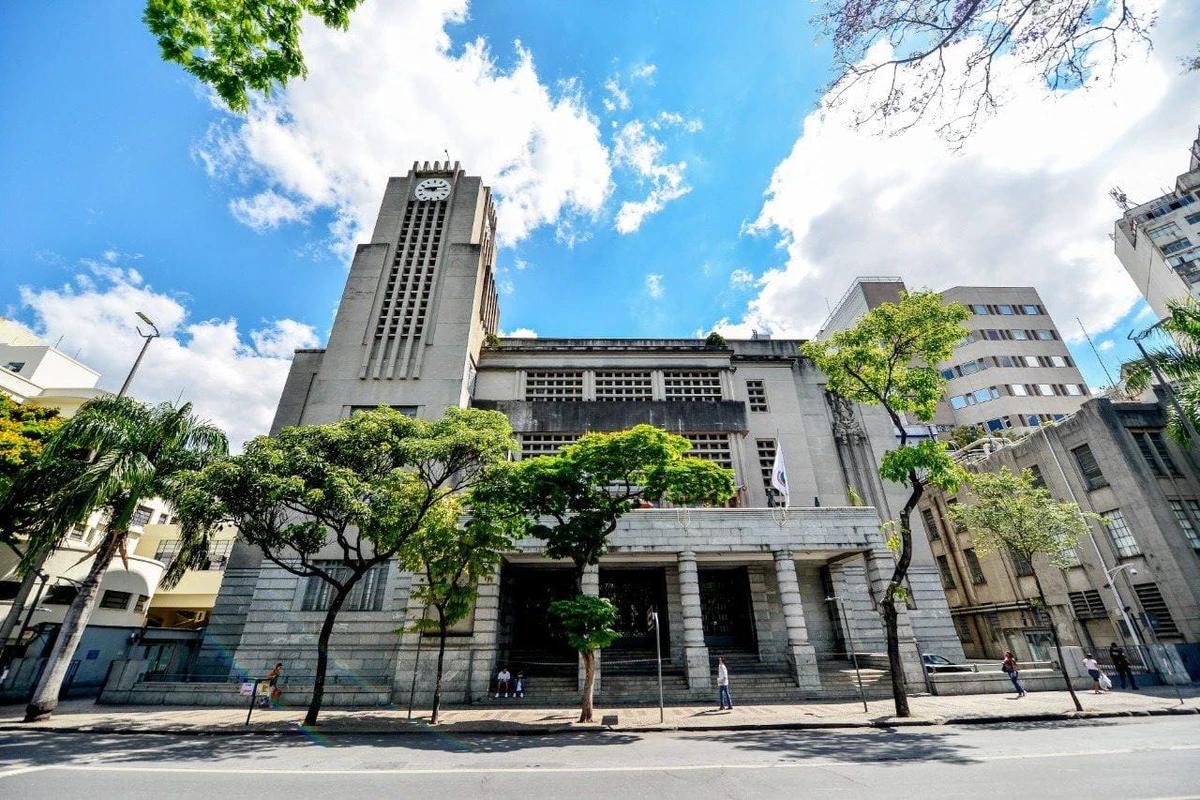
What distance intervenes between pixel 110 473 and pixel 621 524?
57.6 feet

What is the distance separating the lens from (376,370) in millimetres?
26109

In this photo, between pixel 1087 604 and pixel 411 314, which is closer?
pixel 1087 604

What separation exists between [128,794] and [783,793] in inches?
376

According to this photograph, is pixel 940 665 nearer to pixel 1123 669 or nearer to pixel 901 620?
pixel 901 620

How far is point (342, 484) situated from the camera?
575 inches

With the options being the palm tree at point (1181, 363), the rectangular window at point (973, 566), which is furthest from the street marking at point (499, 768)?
the rectangular window at point (973, 566)

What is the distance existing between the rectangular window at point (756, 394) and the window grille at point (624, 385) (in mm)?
5727

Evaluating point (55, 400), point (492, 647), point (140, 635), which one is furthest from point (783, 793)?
point (55, 400)

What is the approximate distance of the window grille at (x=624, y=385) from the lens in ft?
92.9

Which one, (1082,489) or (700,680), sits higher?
(1082,489)

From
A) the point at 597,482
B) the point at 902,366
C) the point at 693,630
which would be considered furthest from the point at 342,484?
the point at 902,366

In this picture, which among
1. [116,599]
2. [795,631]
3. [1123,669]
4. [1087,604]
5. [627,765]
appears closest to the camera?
[627,765]

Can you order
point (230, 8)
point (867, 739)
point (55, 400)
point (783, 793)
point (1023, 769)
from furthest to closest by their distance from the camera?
point (55, 400), point (867, 739), point (1023, 769), point (783, 793), point (230, 8)

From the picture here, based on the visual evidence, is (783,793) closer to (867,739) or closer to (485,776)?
(485,776)
